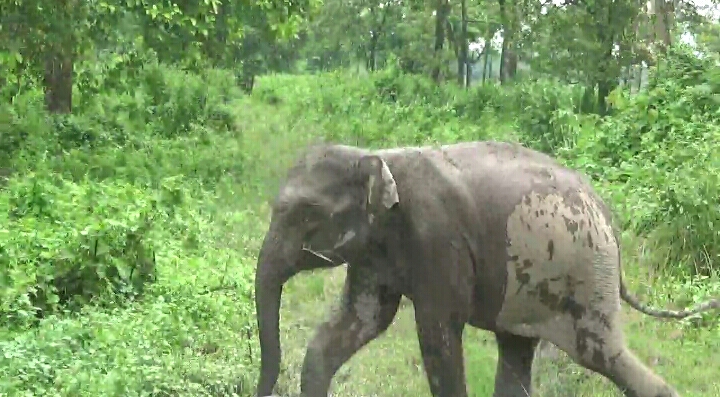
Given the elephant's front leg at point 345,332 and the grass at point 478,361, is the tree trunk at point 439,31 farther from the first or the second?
the elephant's front leg at point 345,332

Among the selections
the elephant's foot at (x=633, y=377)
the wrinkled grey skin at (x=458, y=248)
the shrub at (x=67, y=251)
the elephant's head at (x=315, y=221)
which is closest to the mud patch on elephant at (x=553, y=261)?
the wrinkled grey skin at (x=458, y=248)

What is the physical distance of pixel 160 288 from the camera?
650 cm

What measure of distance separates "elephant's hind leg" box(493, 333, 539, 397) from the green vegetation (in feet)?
1.45

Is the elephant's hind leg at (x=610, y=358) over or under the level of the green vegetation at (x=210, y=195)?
over

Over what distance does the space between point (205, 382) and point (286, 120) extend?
1296 cm

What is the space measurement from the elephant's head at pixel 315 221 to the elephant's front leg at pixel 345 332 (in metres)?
0.29

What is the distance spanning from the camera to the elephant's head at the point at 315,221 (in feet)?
12.7

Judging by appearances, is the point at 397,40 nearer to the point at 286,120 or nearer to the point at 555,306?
the point at 286,120

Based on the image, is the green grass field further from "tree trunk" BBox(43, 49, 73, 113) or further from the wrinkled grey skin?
"tree trunk" BBox(43, 49, 73, 113)

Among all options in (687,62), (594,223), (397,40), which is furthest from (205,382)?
(397,40)

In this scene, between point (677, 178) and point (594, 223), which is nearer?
point (594, 223)

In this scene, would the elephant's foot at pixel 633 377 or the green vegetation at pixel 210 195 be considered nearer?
the elephant's foot at pixel 633 377

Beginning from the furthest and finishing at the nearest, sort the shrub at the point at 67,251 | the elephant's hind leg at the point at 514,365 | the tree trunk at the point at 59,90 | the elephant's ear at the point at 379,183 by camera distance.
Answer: the tree trunk at the point at 59,90
the shrub at the point at 67,251
the elephant's hind leg at the point at 514,365
the elephant's ear at the point at 379,183

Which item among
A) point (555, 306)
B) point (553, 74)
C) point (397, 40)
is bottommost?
point (397, 40)
